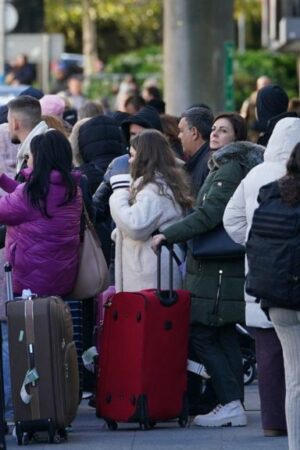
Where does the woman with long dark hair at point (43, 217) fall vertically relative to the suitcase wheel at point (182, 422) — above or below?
above

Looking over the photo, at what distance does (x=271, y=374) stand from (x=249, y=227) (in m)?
0.95

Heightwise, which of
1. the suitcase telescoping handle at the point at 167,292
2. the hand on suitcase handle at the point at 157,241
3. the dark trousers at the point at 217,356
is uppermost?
the hand on suitcase handle at the point at 157,241

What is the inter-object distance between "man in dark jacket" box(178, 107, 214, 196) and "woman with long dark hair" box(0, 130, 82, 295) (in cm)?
128

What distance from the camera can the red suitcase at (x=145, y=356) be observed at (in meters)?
9.12

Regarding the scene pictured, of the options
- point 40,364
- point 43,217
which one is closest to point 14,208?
point 43,217

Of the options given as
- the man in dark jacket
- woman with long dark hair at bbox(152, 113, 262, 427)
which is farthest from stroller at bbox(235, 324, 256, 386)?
woman with long dark hair at bbox(152, 113, 262, 427)

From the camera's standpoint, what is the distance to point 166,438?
9.13 meters

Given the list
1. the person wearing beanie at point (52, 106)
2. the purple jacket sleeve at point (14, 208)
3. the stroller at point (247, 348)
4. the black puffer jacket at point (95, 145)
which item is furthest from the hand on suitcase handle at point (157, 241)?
the person wearing beanie at point (52, 106)

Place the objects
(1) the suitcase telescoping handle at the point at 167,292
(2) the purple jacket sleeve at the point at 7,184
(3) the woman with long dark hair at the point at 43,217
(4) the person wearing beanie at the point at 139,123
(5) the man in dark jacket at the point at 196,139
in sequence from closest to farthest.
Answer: (3) the woman with long dark hair at the point at 43,217 < (1) the suitcase telescoping handle at the point at 167,292 < (2) the purple jacket sleeve at the point at 7,184 < (5) the man in dark jacket at the point at 196,139 < (4) the person wearing beanie at the point at 139,123

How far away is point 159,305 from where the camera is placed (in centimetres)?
913

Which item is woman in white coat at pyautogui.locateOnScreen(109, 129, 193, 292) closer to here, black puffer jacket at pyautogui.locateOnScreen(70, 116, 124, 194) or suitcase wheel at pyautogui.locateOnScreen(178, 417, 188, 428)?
suitcase wheel at pyautogui.locateOnScreen(178, 417, 188, 428)

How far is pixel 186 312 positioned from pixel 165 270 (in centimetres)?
34

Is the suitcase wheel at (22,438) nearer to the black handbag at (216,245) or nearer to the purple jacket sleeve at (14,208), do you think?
the purple jacket sleeve at (14,208)

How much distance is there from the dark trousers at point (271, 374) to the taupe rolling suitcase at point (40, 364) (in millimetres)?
1057
